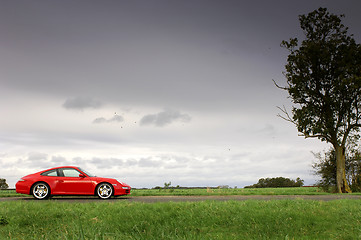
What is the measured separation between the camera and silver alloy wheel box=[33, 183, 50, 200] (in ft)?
48.8

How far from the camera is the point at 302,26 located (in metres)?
29.9

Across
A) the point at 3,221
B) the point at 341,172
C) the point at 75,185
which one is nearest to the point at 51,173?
the point at 75,185

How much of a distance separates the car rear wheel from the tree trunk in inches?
928

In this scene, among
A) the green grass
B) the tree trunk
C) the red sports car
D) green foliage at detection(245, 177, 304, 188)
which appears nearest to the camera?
the green grass

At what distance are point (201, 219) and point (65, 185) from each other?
8663mm

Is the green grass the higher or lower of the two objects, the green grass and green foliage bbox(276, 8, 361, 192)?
the lower

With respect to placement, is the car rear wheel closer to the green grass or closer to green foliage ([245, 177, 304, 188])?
the green grass

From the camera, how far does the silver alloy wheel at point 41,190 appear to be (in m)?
14.9

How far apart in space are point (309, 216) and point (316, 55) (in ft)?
72.2

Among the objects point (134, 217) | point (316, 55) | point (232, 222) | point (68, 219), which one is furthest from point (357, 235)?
point (316, 55)

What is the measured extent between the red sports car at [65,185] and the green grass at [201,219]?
363 cm

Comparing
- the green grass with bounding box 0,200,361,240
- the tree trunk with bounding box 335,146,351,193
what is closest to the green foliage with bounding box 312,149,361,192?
the tree trunk with bounding box 335,146,351,193

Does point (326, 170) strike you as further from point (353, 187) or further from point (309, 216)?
point (309, 216)

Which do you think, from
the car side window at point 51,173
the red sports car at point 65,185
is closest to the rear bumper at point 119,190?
the red sports car at point 65,185
